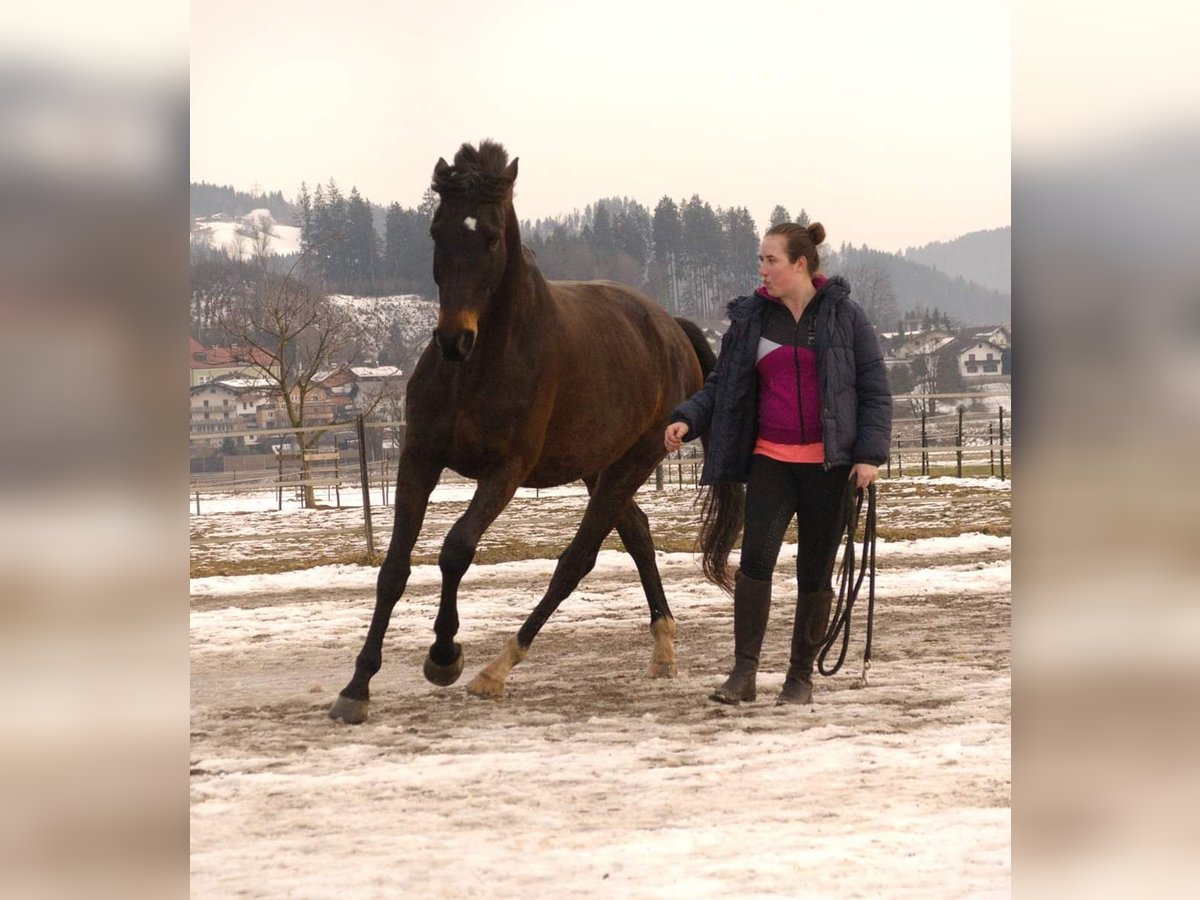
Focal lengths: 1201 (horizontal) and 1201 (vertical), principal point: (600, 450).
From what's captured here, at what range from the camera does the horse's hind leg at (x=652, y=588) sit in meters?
5.81

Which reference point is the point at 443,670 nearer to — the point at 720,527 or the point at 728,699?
the point at 728,699

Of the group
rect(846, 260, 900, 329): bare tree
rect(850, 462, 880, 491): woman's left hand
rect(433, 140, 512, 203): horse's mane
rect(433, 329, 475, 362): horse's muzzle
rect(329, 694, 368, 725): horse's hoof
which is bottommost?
rect(329, 694, 368, 725): horse's hoof

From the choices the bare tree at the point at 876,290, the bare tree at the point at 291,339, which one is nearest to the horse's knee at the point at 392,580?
the bare tree at the point at 291,339

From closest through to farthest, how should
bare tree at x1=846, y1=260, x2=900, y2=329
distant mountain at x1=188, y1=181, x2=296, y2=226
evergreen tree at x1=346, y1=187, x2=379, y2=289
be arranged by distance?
1. distant mountain at x1=188, y1=181, x2=296, y2=226
2. bare tree at x1=846, y1=260, x2=900, y2=329
3. evergreen tree at x1=346, y1=187, x2=379, y2=289

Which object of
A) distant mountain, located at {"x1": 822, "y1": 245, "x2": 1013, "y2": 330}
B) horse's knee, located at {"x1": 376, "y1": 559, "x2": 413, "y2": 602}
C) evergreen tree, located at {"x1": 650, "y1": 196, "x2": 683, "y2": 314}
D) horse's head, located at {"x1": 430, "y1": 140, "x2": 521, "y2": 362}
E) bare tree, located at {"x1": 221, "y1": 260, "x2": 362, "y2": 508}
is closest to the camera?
horse's head, located at {"x1": 430, "y1": 140, "x2": 521, "y2": 362}

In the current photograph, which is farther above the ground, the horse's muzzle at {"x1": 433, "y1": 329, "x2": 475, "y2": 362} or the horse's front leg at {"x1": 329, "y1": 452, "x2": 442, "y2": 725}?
the horse's muzzle at {"x1": 433, "y1": 329, "x2": 475, "y2": 362}

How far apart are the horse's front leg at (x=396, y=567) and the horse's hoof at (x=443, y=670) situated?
230mm

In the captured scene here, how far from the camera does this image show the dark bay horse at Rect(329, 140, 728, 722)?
4809 millimetres

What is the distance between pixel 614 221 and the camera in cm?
5950

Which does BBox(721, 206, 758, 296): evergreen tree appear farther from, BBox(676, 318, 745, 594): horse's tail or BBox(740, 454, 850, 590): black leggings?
BBox(740, 454, 850, 590): black leggings

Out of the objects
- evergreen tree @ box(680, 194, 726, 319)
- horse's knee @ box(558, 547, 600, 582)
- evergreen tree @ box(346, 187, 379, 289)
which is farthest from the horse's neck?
evergreen tree @ box(346, 187, 379, 289)

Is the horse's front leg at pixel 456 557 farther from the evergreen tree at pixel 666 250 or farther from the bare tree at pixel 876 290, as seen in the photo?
the bare tree at pixel 876 290
